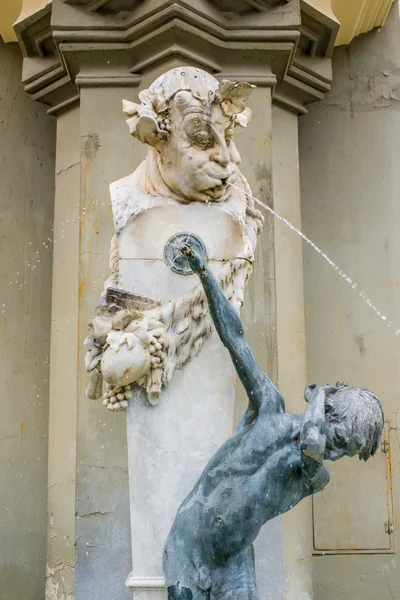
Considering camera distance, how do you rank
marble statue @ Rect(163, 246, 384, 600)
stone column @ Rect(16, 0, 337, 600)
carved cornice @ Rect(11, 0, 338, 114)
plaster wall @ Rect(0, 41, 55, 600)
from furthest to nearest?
plaster wall @ Rect(0, 41, 55, 600), carved cornice @ Rect(11, 0, 338, 114), stone column @ Rect(16, 0, 337, 600), marble statue @ Rect(163, 246, 384, 600)

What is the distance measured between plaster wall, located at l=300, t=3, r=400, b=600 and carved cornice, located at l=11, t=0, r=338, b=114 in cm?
71

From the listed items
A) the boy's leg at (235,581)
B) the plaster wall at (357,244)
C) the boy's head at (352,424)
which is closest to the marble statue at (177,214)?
the boy's leg at (235,581)

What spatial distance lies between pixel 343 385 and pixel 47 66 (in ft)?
12.2

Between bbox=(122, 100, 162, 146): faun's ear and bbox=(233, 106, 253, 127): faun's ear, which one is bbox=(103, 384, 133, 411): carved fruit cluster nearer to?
bbox=(122, 100, 162, 146): faun's ear

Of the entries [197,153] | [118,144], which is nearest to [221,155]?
[197,153]

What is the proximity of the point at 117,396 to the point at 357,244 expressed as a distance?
3.12m

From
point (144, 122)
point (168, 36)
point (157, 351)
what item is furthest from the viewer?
point (168, 36)

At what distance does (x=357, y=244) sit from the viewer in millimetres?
6805

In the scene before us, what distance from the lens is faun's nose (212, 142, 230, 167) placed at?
13.9 feet

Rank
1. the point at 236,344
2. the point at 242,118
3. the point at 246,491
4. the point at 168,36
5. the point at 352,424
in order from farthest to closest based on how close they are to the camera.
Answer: the point at 168,36 < the point at 242,118 < the point at 236,344 < the point at 246,491 < the point at 352,424

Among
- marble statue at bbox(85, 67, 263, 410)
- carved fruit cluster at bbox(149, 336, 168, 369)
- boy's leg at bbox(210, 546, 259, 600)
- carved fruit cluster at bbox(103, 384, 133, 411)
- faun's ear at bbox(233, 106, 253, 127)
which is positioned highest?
faun's ear at bbox(233, 106, 253, 127)

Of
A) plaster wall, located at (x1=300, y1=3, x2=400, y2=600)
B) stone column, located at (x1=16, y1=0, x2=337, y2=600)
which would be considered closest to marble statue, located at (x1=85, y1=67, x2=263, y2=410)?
stone column, located at (x1=16, y1=0, x2=337, y2=600)

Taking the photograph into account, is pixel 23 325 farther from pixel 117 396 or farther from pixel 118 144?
pixel 117 396

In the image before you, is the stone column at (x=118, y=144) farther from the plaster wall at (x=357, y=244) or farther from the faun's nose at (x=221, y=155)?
the faun's nose at (x=221, y=155)
